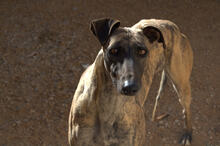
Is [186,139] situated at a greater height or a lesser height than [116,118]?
lesser

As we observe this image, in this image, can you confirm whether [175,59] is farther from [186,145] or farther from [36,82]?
[36,82]

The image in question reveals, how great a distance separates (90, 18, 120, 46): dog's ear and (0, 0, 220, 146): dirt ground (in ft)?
7.35

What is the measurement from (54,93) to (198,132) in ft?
7.50

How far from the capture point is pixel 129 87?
7.34 ft

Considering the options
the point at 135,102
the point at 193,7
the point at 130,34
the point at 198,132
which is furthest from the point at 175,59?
the point at 193,7

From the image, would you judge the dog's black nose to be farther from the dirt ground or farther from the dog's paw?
the dog's paw

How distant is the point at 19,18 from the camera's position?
6.05m

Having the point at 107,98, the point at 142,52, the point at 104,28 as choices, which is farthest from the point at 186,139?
the point at 104,28

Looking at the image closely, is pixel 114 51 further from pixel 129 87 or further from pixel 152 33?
pixel 152 33

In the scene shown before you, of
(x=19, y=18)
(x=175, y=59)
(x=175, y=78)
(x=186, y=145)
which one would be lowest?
(x=186, y=145)

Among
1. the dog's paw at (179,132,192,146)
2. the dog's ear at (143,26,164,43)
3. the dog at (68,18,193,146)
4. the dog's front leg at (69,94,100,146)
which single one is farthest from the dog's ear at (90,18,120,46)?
the dog's paw at (179,132,192,146)

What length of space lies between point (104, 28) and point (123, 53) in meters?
0.30

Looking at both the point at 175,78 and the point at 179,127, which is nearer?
the point at 175,78

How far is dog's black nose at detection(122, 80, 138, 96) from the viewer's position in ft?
7.35
